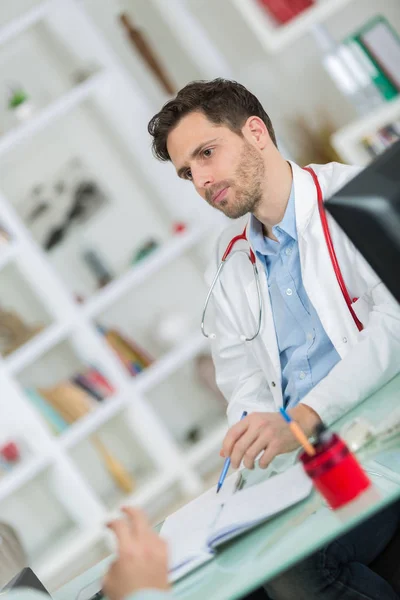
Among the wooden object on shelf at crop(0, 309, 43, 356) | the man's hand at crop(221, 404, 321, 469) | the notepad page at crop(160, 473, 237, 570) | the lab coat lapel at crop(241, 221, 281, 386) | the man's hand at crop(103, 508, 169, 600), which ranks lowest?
the notepad page at crop(160, 473, 237, 570)

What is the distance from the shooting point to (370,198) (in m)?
1.01

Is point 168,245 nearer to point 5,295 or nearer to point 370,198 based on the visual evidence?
point 5,295

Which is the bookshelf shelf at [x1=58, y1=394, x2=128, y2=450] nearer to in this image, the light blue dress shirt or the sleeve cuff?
the light blue dress shirt

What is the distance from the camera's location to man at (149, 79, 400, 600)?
5.44 feet

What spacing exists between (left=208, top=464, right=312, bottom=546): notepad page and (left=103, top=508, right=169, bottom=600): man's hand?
0.13 m

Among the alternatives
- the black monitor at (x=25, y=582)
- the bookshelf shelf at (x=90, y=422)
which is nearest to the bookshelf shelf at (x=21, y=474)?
the bookshelf shelf at (x=90, y=422)

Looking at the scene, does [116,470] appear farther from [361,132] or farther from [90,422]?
[361,132]

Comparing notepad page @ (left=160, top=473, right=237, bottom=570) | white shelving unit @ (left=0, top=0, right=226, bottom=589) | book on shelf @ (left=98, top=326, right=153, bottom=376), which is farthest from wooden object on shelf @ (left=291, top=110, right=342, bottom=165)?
notepad page @ (left=160, top=473, right=237, bottom=570)

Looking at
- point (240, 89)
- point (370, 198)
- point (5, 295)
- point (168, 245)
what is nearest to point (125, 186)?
point (168, 245)

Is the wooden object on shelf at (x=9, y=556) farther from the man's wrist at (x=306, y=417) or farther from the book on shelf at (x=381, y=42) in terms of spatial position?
the book on shelf at (x=381, y=42)

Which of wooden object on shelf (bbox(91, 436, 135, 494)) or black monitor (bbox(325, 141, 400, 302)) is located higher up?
black monitor (bbox(325, 141, 400, 302))

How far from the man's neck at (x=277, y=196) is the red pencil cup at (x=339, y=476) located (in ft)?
2.69

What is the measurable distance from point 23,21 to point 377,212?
3.10 m

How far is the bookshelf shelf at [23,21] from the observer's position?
3.68 meters
